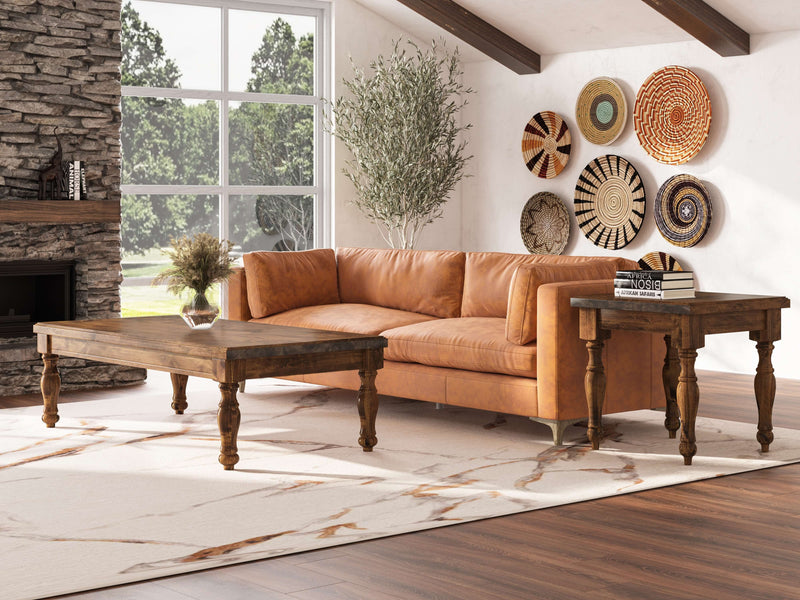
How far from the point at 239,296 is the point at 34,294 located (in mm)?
1376

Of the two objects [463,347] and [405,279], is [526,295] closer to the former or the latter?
[463,347]

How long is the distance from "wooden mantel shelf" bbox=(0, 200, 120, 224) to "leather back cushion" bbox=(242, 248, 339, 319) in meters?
1.00

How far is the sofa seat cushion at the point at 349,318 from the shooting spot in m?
5.88

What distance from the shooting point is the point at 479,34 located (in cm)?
833

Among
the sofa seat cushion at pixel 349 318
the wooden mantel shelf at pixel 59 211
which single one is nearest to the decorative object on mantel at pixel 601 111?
the sofa seat cushion at pixel 349 318

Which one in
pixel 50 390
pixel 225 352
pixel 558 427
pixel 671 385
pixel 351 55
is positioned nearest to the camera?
pixel 225 352

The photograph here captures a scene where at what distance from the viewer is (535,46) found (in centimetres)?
854

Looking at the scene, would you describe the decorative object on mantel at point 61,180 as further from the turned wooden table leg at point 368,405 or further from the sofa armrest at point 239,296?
the turned wooden table leg at point 368,405

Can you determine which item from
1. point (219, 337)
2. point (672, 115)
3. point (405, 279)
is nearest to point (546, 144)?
point (672, 115)

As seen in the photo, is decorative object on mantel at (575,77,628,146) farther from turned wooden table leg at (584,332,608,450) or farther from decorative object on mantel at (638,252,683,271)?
turned wooden table leg at (584,332,608,450)

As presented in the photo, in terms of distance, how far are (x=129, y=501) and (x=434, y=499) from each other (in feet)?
3.47

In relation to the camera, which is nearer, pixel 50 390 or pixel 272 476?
pixel 272 476

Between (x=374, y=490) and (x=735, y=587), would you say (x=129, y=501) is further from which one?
(x=735, y=587)

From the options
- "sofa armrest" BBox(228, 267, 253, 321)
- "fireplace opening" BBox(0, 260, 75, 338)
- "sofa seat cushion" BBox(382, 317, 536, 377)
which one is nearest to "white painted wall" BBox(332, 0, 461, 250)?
"sofa armrest" BBox(228, 267, 253, 321)
